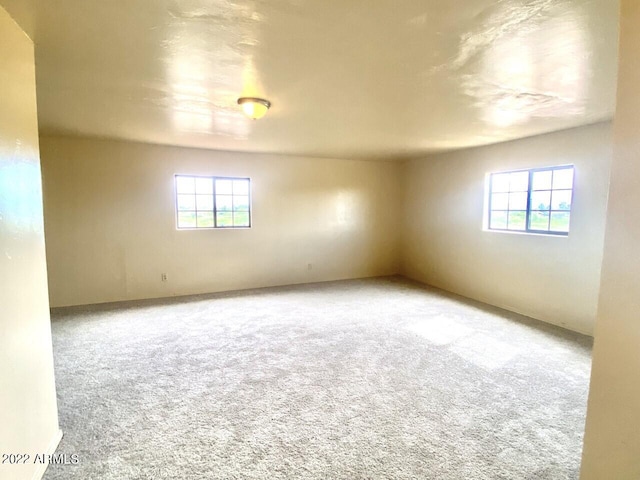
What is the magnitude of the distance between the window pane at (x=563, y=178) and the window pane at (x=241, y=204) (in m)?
4.44

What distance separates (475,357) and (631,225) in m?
2.41

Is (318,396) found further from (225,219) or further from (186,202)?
(186,202)

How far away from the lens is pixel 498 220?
4723 millimetres

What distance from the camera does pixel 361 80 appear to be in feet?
7.43

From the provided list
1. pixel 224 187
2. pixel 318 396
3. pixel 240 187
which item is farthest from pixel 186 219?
pixel 318 396

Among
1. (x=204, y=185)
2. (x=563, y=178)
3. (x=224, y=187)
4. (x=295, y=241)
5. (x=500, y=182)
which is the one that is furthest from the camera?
(x=295, y=241)

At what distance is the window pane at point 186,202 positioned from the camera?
5.07 metres

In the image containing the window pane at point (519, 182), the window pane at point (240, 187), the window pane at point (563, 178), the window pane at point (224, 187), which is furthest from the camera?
the window pane at point (240, 187)

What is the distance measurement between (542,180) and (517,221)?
0.61 m

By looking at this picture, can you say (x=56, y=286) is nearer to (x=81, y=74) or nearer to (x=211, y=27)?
(x=81, y=74)

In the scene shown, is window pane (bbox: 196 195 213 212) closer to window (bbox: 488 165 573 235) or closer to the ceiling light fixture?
the ceiling light fixture

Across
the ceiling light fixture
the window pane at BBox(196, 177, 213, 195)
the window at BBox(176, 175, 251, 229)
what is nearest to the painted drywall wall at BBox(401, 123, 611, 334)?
the window at BBox(176, 175, 251, 229)

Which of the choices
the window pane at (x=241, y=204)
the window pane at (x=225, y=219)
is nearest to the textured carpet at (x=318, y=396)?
the window pane at (x=225, y=219)

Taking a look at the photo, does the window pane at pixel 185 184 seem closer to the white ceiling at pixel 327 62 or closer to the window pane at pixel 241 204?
the window pane at pixel 241 204
